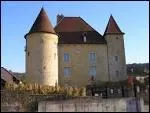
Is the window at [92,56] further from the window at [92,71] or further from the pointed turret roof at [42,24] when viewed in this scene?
the pointed turret roof at [42,24]

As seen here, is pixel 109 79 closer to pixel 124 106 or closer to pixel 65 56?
pixel 65 56

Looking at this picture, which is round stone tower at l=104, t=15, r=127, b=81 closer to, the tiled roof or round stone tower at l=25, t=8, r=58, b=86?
the tiled roof

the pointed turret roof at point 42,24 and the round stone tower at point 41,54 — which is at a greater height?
the pointed turret roof at point 42,24

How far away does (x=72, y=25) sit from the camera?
50.0 metres

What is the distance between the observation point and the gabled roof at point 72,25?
49.1 meters

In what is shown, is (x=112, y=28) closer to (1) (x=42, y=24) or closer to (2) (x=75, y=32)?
(2) (x=75, y=32)

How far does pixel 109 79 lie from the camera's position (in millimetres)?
47031

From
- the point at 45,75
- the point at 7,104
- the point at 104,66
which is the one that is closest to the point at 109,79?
the point at 104,66

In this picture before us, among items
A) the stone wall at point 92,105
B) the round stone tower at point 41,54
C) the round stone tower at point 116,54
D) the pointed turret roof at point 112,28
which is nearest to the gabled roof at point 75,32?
the round stone tower at point 116,54

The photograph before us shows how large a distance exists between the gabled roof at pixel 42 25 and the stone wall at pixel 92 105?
18.7 m

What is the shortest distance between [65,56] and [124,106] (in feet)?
70.6

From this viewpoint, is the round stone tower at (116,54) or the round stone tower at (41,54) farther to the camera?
the round stone tower at (116,54)

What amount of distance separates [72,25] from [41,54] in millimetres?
9433


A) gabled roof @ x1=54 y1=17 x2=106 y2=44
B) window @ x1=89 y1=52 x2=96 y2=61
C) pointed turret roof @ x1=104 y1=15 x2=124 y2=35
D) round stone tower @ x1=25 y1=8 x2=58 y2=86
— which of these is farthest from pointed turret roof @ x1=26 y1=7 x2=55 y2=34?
pointed turret roof @ x1=104 y1=15 x2=124 y2=35
